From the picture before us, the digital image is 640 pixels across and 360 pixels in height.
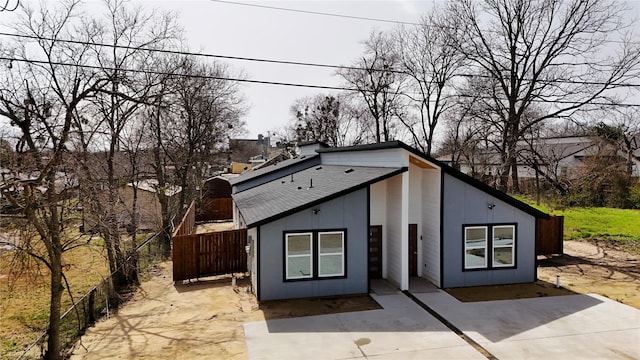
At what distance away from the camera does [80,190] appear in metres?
8.42

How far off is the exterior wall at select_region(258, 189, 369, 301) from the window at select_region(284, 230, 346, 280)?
0.48ft

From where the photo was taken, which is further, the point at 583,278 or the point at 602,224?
the point at 602,224

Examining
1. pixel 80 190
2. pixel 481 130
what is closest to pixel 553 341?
pixel 80 190

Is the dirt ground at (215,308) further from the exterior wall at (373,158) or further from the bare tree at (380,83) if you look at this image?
the bare tree at (380,83)

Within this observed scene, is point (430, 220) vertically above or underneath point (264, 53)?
underneath

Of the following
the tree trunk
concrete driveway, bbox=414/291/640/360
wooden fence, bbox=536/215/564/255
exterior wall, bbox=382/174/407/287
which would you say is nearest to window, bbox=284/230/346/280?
exterior wall, bbox=382/174/407/287

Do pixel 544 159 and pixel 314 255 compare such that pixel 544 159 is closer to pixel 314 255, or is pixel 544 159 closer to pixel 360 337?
pixel 314 255

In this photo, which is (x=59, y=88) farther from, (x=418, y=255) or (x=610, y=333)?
(x=610, y=333)

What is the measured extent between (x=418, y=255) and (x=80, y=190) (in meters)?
9.95

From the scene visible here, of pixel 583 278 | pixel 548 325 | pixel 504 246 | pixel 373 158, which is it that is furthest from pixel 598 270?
pixel 373 158

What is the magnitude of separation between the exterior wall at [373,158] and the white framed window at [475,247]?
307 centimetres

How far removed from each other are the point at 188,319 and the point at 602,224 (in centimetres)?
2205

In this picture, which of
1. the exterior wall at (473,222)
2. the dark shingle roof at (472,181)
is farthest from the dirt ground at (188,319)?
the dark shingle roof at (472,181)

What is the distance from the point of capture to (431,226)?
12.4 metres
